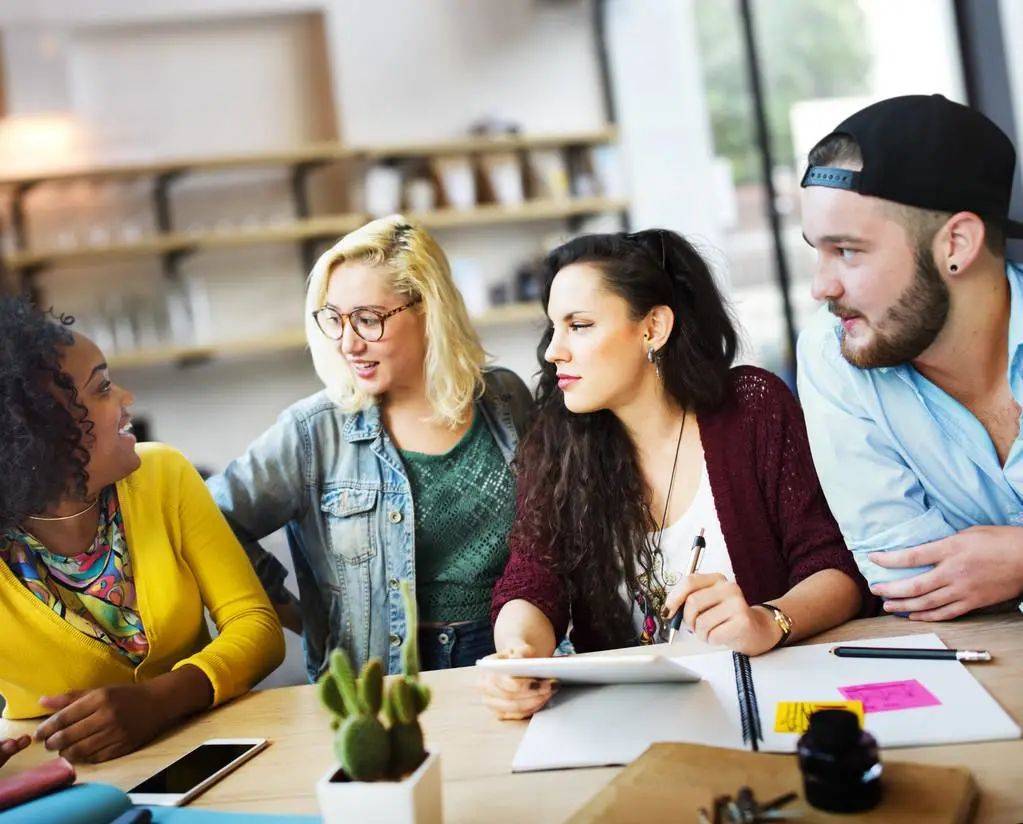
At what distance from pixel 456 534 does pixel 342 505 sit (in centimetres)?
22

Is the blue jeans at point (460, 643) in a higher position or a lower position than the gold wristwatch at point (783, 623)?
lower

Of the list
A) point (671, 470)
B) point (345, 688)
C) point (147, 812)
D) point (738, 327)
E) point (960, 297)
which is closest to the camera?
point (345, 688)

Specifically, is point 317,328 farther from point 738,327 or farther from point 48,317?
point 738,327

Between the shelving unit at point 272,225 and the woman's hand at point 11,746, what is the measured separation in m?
3.48

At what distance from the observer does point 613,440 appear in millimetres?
1877

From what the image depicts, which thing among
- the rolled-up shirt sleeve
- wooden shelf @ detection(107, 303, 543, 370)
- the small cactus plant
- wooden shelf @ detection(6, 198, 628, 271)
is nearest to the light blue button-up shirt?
the rolled-up shirt sleeve

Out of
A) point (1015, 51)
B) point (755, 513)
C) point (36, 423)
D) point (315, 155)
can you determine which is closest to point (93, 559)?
point (36, 423)

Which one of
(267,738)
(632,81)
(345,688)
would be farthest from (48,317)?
(632,81)

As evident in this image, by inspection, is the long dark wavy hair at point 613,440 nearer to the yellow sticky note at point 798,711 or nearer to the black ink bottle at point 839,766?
the yellow sticky note at point 798,711

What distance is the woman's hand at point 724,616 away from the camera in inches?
54.0

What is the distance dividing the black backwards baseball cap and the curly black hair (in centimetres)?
116

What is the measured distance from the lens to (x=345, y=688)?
97 cm

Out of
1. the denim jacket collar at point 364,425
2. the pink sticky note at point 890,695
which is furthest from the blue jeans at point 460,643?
the pink sticky note at point 890,695

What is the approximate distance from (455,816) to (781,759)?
0.32 m
